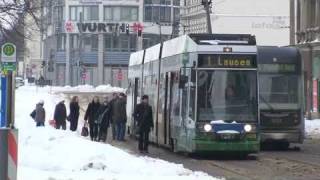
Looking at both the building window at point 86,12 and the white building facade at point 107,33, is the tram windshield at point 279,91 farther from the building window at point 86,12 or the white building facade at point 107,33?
the building window at point 86,12

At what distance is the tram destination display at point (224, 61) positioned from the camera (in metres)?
21.5

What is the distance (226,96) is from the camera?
69.5 ft

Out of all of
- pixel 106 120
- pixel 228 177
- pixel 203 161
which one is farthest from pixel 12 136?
pixel 106 120

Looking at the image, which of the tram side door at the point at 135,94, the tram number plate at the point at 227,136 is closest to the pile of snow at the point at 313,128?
the tram side door at the point at 135,94

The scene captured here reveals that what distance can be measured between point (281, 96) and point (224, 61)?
18.5ft

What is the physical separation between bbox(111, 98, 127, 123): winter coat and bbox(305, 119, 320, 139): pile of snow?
9.51 m

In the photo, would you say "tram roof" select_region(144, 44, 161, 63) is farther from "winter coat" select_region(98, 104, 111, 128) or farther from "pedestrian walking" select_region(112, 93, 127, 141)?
"winter coat" select_region(98, 104, 111, 128)

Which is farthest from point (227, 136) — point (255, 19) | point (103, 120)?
point (255, 19)

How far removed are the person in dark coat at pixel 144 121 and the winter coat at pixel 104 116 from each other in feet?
17.5

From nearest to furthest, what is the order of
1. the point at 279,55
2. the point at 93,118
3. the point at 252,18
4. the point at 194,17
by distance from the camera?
1. the point at 279,55
2. the point at 93,118
3. the point at 194,17
4. the point at 252,18

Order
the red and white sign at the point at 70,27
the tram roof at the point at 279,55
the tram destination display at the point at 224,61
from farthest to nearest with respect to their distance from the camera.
Answer: the red and white sign at the point at 70,27 < the tram roof at the point at 279,55 < the tram destination display at the point at 224,61

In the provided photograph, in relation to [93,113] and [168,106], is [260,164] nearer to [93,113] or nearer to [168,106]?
[168,106]

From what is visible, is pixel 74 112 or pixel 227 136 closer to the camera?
pixel 227 136

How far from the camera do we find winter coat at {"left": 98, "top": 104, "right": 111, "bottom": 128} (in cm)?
2952
